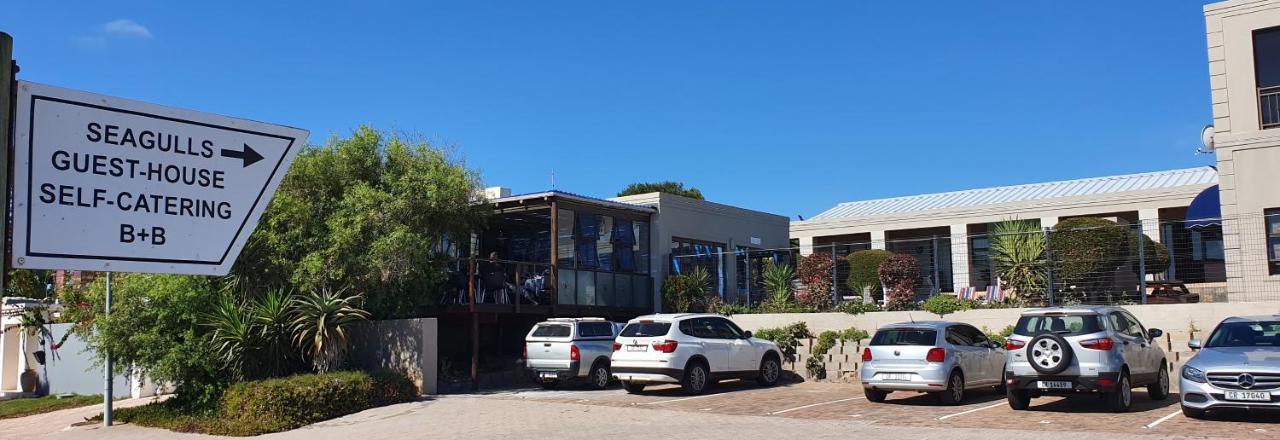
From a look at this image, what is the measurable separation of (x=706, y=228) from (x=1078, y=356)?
15248 mm

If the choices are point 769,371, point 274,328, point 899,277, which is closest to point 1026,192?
point 899,277

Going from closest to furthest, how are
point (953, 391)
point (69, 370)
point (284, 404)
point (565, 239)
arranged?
point (953, 391) → point (284, 404) → point (565, 239) → point (69, 370)

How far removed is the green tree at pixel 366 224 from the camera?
1984 centimetres

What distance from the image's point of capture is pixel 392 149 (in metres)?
22.4

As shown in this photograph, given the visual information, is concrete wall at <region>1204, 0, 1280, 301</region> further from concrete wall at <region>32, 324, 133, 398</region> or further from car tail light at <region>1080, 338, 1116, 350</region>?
concrete wall at <region>32, 324, 133, 398</region>

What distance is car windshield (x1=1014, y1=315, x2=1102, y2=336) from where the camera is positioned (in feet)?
46.0

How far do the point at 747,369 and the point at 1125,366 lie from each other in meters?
7.63

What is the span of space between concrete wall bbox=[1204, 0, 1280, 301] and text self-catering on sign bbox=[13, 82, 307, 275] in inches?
826

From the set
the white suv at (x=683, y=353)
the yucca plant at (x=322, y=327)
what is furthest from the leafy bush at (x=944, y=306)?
the yucca plant at (x=322, y=327)

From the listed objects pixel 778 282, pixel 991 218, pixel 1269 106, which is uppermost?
pixel 1269 106

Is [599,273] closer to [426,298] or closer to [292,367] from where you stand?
[426,298]

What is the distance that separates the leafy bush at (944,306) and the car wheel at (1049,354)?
7475 mm

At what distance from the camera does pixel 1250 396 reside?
11.9 meters

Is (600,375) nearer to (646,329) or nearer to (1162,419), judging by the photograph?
(646,329)
